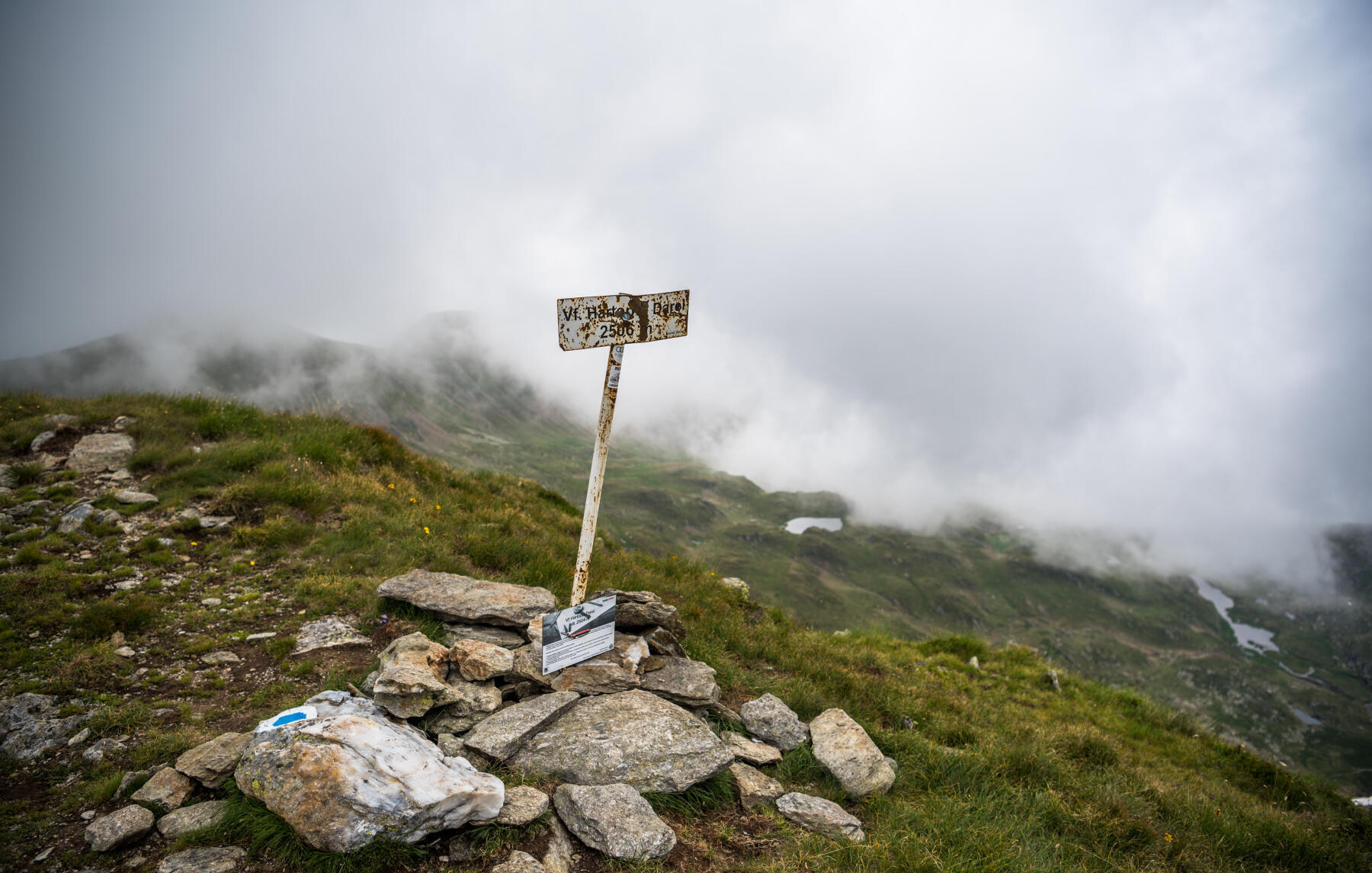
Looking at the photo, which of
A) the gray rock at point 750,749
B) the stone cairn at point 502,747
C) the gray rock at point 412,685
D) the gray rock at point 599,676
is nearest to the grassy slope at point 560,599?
the gray rock at point 750,749

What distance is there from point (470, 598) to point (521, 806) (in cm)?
410

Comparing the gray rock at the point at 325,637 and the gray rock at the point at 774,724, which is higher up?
the gray rock at the point at 325,637

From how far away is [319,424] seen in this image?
616 inches

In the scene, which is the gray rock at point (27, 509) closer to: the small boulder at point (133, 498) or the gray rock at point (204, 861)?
the small boulder at point (133, 498)

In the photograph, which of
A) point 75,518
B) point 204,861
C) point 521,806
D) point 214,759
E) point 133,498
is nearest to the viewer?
point 204,861

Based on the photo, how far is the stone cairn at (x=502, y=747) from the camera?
454 cm

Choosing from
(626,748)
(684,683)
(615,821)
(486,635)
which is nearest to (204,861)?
(615,821)

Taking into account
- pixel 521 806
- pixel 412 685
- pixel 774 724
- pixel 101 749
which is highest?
pixel 412 685

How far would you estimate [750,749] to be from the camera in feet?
23.1

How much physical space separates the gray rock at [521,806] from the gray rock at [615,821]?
0.91 ft

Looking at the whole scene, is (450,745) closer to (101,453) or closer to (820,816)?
(820,816)

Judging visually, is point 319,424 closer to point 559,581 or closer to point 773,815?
point 559,581

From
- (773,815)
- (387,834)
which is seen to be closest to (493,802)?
(387,834)

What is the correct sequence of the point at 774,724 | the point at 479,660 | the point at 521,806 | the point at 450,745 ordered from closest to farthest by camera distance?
1. the point at 521,806
2. the point at 450,745
3. the point at 479,660
4. the point at 774,724
